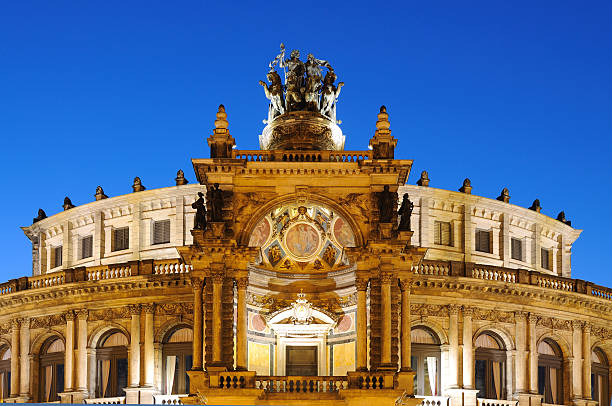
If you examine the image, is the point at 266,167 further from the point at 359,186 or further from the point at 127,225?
the point at 127,225

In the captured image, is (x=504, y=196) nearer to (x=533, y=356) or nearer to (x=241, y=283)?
(x=533, y=356)

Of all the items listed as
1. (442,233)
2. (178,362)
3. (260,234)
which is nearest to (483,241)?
(442,233)

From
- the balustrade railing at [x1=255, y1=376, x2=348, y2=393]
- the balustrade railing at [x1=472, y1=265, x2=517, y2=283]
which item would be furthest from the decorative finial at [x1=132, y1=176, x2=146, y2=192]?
the balustrade railing at [x1=255, y1=376, x2=348, y2=393]

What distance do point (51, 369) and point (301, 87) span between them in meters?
24.3

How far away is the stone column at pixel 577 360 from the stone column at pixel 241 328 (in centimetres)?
2730

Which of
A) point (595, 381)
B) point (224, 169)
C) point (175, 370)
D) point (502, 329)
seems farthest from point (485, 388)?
point (224, 169)

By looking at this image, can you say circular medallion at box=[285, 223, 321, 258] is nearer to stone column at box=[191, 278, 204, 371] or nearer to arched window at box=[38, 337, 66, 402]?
stone column at box=[191, 278, 204, 371]

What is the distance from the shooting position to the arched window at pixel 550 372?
62406 millimetres

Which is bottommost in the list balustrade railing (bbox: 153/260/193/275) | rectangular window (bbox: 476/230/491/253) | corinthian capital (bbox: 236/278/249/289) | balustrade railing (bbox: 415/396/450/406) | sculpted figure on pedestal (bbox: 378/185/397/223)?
balustrade railing (bbox: 415/396/450/406)

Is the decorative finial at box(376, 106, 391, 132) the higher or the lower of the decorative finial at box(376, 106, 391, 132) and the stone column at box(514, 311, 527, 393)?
the higher

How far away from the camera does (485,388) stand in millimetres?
60781

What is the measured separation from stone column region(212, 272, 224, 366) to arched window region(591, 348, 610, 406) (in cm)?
3108

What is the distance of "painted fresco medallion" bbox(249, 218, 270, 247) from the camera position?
45750mm

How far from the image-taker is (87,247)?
225 ft
